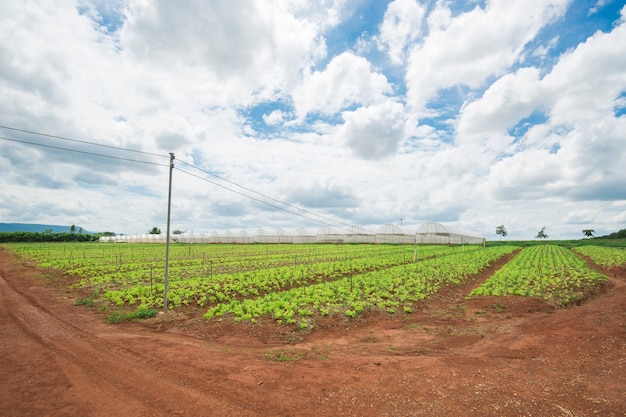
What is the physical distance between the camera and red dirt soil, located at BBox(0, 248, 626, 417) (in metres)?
6.03

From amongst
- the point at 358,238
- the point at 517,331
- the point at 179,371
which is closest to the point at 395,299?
the point at 517,331

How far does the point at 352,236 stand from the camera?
250ft

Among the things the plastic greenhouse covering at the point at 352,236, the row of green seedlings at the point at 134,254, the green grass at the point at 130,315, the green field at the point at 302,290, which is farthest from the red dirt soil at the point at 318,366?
the plastic greenhouse covering at the point at 352,236

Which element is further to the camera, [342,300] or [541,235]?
[541,235]

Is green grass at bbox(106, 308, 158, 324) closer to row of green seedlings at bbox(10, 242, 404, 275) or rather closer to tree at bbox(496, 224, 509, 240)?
row of green seedlings at bbox(10, 242, 404, 275)

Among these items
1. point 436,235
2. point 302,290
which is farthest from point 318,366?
point 436,235

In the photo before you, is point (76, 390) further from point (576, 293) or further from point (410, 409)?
point (576, 293)

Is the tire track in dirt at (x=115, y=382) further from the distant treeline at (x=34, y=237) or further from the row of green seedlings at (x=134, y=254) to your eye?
the distant treeline at (x=34, y=237)

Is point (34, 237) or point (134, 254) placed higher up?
point (34, 237)

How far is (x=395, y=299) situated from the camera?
15.4 meters

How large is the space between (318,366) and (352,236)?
68.9m

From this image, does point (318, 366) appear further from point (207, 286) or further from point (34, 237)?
point (34, 237)

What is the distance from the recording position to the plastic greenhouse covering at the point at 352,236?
238 feet

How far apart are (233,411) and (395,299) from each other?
1109 cm
